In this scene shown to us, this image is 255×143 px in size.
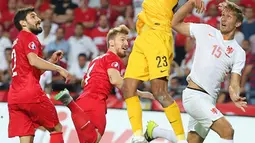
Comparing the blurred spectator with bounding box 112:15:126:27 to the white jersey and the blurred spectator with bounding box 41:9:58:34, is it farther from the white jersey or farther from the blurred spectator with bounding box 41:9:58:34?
the white jersey

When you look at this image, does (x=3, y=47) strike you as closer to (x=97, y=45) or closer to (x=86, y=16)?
(x=86, y=16)

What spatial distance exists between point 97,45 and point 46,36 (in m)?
1.22

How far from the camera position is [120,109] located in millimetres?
11922

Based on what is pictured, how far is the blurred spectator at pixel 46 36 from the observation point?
15469 mm

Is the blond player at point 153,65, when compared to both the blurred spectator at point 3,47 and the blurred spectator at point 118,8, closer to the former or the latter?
the blurred spectator at point 118,8

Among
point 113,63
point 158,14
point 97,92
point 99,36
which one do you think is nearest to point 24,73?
point 97,92

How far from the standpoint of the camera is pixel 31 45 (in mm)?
9383

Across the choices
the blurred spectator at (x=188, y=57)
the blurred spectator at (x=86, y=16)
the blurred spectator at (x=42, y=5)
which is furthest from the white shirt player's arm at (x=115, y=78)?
the blurred spectator at (x=42, y=5)

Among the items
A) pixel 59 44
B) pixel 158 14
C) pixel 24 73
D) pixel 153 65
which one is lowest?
pixel 59 44

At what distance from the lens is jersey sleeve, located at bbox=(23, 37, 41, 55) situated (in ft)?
30.7

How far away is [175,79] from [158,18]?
4297mm

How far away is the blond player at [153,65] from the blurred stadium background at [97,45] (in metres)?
2.27

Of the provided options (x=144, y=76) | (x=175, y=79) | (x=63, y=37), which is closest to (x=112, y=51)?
(x=144, y=76)

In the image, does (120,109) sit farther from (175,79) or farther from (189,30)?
(189,30)
